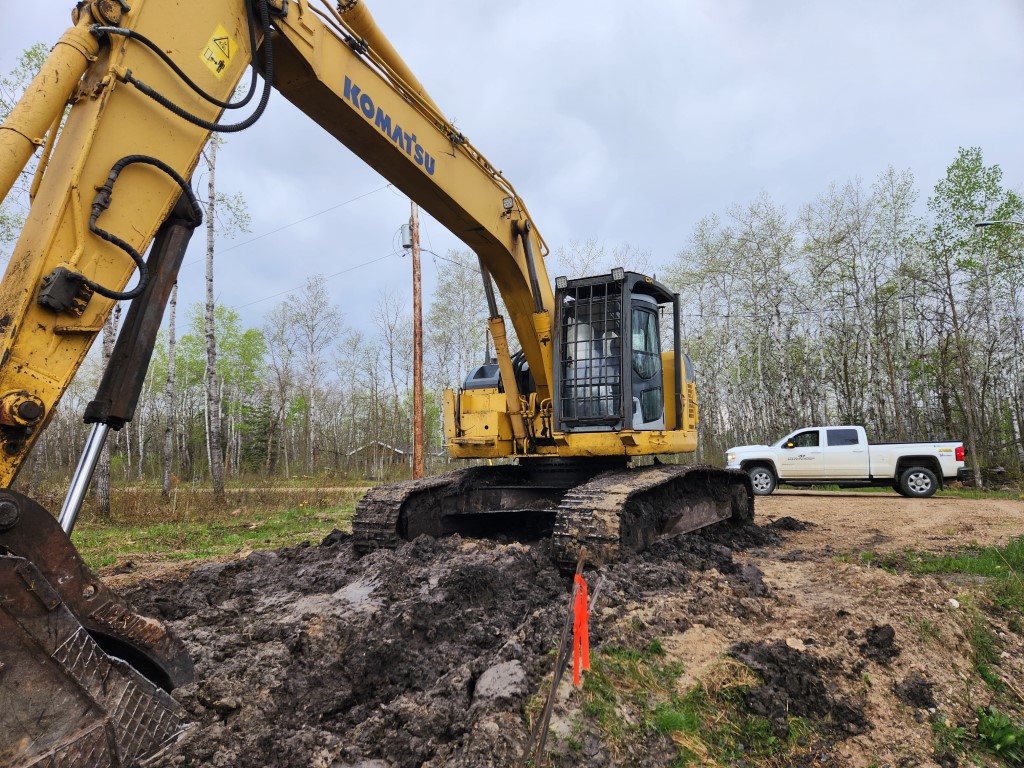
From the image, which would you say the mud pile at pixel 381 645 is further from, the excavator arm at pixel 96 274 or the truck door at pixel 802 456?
the truck door at pixel 802 456

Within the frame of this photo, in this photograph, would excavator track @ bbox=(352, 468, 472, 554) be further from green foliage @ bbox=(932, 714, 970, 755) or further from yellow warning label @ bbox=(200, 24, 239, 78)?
green foliage @ bbox=(932, 714, 970, 755)

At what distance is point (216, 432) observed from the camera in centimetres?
1568

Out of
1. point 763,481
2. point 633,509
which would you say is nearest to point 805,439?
point 763,481

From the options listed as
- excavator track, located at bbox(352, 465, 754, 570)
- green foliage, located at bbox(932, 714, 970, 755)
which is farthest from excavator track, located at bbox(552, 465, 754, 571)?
green foliage, located at bbox(932, 714, 970, 755)

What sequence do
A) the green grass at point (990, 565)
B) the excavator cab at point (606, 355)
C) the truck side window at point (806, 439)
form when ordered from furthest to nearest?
the truck side window at point (806, 439), the excavator cab at point (606, 355), the green grass at point (990, 565)

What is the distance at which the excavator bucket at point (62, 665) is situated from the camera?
75.1 inches

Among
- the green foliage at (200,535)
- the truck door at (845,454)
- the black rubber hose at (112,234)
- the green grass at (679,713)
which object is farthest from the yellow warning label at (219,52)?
the truck door at (845,454)

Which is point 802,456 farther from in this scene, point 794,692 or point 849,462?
point 794,692

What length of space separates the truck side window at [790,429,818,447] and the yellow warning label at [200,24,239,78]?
1599 cm

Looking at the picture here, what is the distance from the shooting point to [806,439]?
634 inches

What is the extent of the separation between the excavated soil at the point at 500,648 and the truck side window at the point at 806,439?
10.9m

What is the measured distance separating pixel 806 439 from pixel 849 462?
113 centimetres

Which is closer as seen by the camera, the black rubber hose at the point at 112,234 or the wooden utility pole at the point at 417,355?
the black rubber hose at the point at 112,234

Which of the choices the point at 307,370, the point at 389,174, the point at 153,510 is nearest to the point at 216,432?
the point at 153,510
